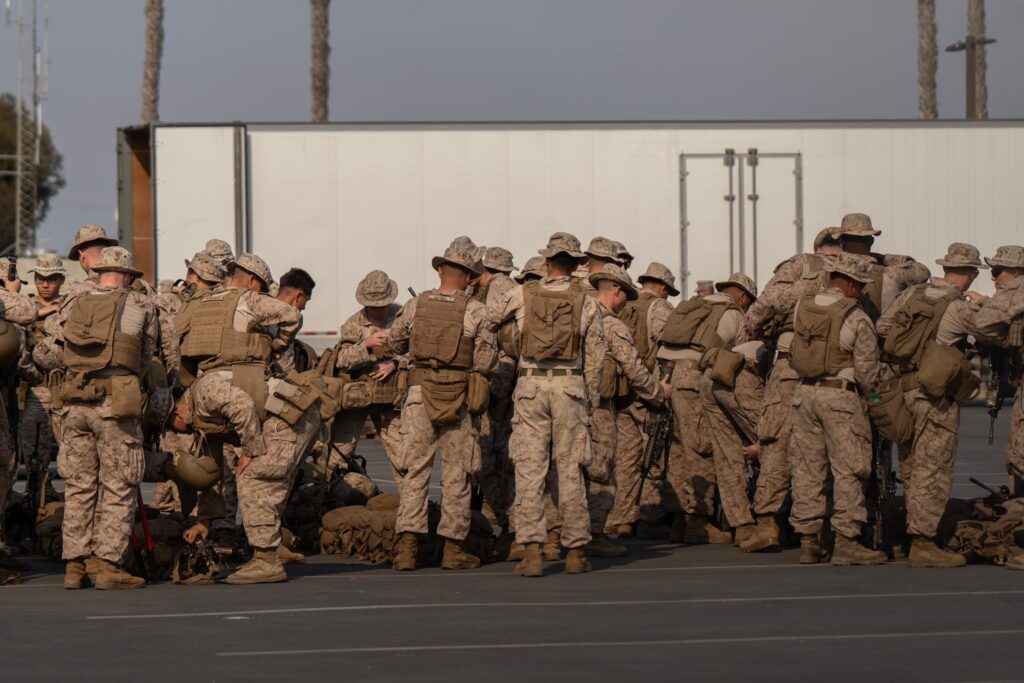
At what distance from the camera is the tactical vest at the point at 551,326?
11.6 metres

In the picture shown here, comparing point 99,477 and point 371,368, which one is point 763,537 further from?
point 99,477

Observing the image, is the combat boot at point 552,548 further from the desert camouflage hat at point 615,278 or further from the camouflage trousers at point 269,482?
the camouflage trousers at point 269,482

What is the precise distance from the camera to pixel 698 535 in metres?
13.5

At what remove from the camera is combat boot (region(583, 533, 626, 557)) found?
12602mm

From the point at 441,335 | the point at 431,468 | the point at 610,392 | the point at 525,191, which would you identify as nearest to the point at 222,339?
the point at 441,335

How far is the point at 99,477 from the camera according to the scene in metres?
11.0

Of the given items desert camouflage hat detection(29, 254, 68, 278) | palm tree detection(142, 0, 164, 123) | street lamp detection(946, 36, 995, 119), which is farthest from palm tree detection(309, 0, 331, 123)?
desert camouflage hat detection(29, 254, 68, 278)

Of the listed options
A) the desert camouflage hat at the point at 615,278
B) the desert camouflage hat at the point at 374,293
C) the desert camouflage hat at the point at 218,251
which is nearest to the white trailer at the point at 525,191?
the desert camouflage hat at the point at 218,251

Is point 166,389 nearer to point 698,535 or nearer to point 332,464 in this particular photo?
point 332,464

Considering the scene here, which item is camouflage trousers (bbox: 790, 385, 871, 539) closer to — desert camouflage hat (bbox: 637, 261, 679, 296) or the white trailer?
desert camouflage hat (bbox: 637, 261, 679, 296)

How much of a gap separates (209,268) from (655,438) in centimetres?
367

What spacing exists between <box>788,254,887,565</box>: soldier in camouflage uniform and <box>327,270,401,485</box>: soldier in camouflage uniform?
2917 millimetres

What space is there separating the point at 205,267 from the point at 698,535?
4322mm

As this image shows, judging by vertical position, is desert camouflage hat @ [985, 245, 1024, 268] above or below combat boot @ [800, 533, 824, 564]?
above
